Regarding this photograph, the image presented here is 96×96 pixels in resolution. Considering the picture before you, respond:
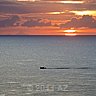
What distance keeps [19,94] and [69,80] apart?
3566cm

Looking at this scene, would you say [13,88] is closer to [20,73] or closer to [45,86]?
[45,86]

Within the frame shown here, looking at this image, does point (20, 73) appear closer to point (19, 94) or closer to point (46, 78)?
point (46, 78)

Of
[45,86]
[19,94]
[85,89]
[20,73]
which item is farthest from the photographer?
[20,73]

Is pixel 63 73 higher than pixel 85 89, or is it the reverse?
pixel 85 89

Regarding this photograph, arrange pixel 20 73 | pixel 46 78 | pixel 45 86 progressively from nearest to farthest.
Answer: pixel 45 86, pixel 46 78, pixel 20 73

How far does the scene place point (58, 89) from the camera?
465 feet

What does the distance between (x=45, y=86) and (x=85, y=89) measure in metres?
18.9

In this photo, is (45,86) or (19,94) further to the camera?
(45,86)

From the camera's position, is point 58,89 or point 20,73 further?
point 20,73

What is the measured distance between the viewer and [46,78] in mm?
174375

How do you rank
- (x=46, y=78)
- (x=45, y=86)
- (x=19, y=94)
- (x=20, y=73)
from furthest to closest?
(x=20, y=73) < (x=46, y=78) < (x=45, y=86) < (x=19, y=94)

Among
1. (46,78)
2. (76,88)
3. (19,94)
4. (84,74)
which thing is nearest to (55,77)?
(46,78)

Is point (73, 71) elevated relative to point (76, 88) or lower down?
lower down

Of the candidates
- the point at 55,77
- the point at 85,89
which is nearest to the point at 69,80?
the point at 55,77
